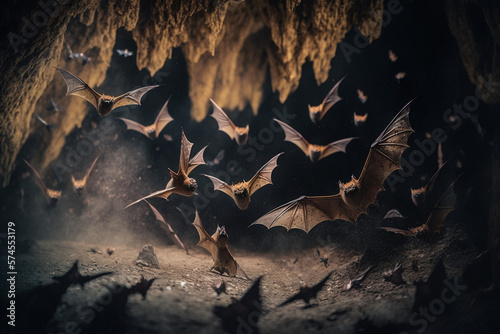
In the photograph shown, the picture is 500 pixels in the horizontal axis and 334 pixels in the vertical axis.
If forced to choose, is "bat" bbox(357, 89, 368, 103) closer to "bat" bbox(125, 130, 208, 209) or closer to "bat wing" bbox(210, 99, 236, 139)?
"bat wing" bbox(210, 99, 236, 139)

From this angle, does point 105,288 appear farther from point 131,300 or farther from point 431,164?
point 431,164

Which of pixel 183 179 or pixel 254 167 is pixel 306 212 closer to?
pixel 183 179

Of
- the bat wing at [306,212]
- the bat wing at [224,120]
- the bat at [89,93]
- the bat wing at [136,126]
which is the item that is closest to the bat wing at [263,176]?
the bat wing at [306,212]

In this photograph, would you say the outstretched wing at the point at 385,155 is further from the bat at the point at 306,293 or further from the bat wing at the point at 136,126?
the bat wing at the point at 136,126

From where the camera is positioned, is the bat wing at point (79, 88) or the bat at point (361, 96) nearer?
the bat wing at point (79, 88)

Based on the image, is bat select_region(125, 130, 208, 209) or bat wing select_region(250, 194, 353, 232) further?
bat wing select_region(250, 194, 353, 232)

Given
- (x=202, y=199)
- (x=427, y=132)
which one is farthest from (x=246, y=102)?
(x=427, y=132)

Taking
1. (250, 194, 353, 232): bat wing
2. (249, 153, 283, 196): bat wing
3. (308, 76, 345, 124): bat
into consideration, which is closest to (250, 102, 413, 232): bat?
(250, 194, 353, 232): bat wing
